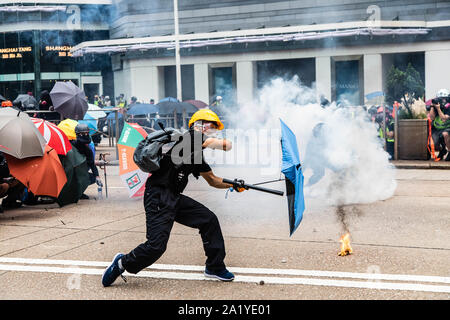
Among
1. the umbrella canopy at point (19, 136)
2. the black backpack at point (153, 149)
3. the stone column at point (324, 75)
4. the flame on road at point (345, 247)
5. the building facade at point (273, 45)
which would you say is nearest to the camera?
the black backpack at point (153, 149)

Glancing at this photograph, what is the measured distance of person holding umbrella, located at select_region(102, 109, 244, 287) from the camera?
4.89 m

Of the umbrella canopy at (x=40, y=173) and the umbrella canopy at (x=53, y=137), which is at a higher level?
the umbrella canopy at (x=53, y=137)

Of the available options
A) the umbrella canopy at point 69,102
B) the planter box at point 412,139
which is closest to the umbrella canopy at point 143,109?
the umbrella canopy at point 69,102

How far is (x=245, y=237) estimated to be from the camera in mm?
6836

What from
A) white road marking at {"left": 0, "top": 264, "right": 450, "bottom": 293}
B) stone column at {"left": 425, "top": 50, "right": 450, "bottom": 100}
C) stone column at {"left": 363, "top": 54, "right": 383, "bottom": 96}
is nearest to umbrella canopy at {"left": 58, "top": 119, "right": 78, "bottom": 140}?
white road marking at {"left": 0, "top": 264, "right": 450, "bottom": 293}

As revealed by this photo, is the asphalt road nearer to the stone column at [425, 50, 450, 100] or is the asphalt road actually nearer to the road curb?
the road curb

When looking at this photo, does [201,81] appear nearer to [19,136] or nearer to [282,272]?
[19,136]

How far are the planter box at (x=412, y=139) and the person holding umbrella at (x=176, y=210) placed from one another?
32.6 ft

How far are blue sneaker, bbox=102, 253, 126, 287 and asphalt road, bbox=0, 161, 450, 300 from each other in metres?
0.08

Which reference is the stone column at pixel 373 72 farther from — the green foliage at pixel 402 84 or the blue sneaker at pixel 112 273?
the blue sneaker at pixel 112 273

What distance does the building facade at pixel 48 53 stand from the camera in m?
29.9

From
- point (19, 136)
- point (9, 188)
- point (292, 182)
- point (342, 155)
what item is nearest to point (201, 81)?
point (342, 155)
